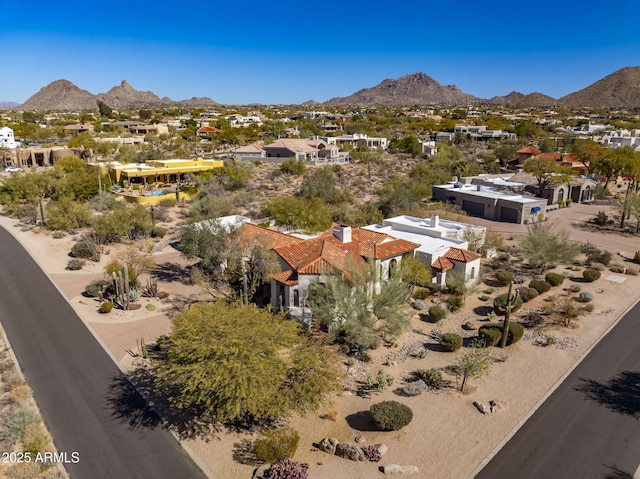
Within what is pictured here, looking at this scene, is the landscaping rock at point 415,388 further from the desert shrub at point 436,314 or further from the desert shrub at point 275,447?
the desert shrub at point 436,314

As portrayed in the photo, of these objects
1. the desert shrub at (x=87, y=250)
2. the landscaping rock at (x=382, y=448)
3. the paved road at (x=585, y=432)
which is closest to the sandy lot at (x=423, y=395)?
the landscaping rock at (x=382, y=448)

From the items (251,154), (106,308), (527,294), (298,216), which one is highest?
(251,154)

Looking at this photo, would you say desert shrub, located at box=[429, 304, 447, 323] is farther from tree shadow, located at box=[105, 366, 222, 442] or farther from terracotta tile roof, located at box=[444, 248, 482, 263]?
tree shadow, located at box=[105, 366, 222, 442]

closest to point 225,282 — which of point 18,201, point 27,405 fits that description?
point 27,405

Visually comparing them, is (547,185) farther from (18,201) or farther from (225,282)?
(18,201)

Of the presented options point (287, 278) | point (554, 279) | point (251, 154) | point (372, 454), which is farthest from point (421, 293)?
point (251, 154)

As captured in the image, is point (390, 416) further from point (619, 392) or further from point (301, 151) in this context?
point (301, 151)

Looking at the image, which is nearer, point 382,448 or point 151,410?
point 382,448

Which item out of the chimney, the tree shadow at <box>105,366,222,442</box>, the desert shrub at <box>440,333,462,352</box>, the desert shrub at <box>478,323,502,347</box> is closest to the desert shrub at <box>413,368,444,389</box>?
the desert shrub at <box>440,333,462,352</box>
